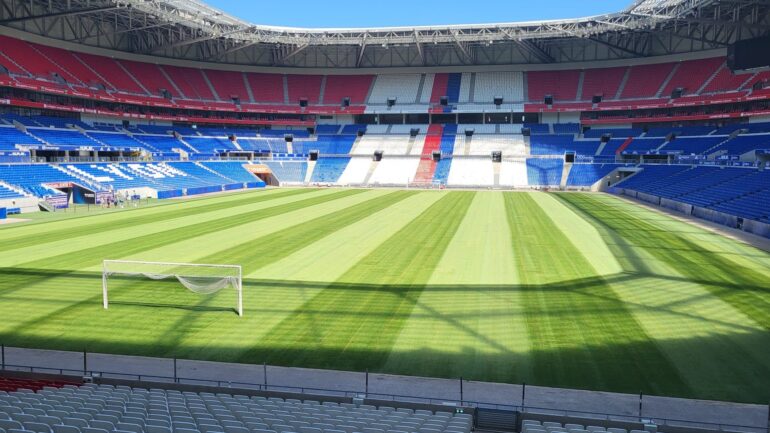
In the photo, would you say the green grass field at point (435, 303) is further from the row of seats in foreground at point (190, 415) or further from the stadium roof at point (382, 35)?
the stadium roof at point (382, 35)

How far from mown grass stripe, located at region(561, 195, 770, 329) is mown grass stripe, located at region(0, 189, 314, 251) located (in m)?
28.9

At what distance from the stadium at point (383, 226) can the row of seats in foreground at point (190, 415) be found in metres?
0.07

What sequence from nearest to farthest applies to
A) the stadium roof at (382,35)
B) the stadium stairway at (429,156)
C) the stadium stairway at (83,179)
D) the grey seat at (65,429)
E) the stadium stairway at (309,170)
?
the grey seat at (65,429)
the stadium stairway at (83,179)
the stadium roof at (382,35)
the stadium stairway at (429,156)
the stadium stairway at (309,170)

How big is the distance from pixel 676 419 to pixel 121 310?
14774mm

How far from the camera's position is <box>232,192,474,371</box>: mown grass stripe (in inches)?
516

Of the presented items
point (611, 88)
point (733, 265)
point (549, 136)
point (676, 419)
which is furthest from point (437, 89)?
point (676, 419)

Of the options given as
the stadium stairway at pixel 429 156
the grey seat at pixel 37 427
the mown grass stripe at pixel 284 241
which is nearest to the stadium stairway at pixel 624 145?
the stadium stairway at pixel 429 156

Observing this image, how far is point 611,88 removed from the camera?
241 ft

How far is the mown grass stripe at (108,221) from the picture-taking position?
92.5 feet

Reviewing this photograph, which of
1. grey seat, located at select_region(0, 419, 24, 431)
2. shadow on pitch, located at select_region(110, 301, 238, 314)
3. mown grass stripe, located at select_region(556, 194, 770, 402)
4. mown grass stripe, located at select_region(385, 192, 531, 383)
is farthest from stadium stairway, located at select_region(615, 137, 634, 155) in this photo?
grey seat, located at select_region(0, 419, 24, 431)

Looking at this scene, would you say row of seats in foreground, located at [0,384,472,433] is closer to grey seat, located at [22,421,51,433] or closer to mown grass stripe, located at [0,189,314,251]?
grey seat, located at [22,421,51,433]

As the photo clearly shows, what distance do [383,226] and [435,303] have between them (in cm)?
1606

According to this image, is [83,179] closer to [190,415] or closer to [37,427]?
[190,415]

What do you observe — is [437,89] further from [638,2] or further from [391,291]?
[391,291]
